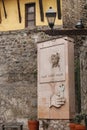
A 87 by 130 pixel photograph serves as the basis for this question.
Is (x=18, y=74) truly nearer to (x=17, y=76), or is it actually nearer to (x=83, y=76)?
(x=17, y=76)

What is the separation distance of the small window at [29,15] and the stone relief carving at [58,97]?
3.76 meters

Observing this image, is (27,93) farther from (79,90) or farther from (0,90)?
(79,90)

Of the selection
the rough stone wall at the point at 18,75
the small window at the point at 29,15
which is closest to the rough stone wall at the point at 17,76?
the rough stone wall at the point at 18,75

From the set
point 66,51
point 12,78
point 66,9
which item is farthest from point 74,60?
point 12,78

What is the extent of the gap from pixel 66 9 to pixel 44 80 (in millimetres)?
2719

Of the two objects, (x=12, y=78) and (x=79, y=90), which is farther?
(x=12, y=78)

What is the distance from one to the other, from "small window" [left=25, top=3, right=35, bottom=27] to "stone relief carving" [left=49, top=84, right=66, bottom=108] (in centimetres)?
376

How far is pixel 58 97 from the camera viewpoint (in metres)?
13.4

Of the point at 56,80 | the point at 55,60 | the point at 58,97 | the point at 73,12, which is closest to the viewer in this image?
the point at 58,97

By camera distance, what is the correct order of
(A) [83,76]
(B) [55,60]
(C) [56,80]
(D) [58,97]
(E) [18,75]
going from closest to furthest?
(A) [83,76] < (D) [58,97] < (C) [56,80] < (B) [55,60] < (E) [18,75]

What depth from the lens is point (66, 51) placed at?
43.6ft

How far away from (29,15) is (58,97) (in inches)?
172

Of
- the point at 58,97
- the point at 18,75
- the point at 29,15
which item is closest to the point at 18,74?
the point at 18,75

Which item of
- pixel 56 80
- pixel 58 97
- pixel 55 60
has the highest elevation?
pixel 55 60
